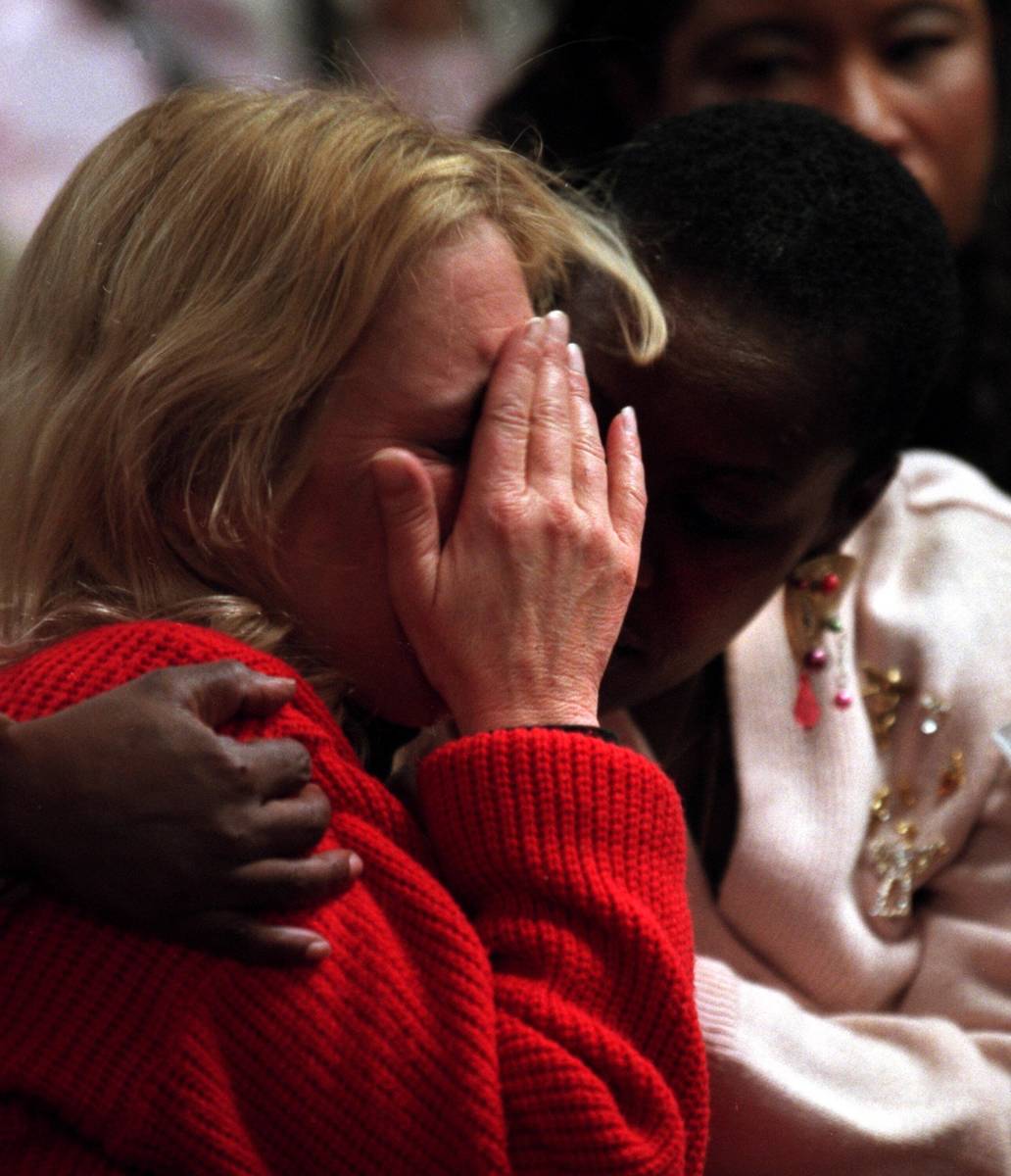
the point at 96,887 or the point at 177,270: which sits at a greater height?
the point at 177,270

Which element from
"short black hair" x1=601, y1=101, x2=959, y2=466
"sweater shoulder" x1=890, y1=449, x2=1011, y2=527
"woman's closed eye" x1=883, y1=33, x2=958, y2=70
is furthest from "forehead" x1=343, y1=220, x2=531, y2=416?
"woman's closed eye" x1=883, y1=33, x2=958, y2=70

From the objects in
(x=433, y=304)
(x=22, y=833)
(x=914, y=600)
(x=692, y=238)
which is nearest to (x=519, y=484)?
(x=433, y=304)

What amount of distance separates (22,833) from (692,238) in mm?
576

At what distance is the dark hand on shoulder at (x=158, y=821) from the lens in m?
0.72

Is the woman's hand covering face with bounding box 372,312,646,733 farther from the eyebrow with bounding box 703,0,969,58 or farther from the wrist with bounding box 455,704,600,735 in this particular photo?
the eyebrow with bounding box 703,0,969,58

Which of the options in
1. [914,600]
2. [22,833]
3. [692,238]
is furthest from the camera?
[914,600]

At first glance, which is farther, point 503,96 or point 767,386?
point 503,96

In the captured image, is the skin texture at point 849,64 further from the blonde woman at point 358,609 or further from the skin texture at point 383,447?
the skin texture at point 383,447

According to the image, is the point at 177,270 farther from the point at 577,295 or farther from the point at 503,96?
the point at 503,96

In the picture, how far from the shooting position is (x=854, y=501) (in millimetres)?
1183

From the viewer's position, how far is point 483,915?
815 millimetres

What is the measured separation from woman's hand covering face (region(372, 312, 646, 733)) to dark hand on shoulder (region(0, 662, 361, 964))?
167 mm

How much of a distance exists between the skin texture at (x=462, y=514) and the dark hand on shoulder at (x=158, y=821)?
6.6 inches

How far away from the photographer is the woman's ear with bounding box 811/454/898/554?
115 centimetres
